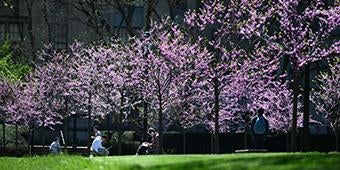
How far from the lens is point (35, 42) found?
5997 centimetres

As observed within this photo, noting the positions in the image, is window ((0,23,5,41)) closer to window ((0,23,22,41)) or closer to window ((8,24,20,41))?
window ((0,23,22,41))

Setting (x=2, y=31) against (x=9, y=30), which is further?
(x=2, y=31)

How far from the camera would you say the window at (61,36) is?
60469 millimetres

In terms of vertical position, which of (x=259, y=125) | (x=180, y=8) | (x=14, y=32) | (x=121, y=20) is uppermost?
(x=180, y=8)

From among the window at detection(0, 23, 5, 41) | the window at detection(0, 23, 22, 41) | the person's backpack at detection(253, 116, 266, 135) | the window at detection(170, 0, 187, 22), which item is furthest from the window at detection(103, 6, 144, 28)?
the person's backpack at detection(253, 116, 266, 135)

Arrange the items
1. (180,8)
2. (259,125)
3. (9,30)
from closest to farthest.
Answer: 1. (259,125)
2. (180,8)
3. (9,30)

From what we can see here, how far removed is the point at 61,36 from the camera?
61.0 metres

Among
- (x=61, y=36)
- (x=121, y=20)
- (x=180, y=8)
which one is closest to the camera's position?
(x=180, y=8)

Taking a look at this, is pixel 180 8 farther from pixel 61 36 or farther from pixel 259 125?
pixel 259 125

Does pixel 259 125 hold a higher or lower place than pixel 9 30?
lower

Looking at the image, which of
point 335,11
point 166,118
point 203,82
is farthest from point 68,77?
point 335,11

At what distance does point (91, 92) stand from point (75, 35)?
19563mm

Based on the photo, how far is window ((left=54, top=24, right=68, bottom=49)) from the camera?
60469 mm

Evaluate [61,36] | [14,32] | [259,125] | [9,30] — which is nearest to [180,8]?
[61,36]
